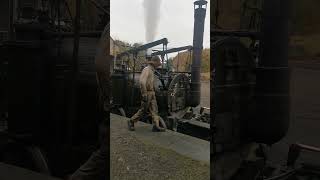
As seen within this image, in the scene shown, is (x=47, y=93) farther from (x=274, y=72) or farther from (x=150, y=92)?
(x=274, y=72)

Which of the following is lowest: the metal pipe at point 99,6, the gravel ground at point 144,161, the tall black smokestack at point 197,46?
the gravel ground at point 144,161

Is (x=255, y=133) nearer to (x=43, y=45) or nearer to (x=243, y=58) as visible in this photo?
(x=243, y=58)

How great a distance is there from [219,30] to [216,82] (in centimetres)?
24

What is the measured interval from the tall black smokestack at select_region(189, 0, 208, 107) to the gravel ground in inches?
12.4

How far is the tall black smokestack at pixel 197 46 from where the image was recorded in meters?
2.02

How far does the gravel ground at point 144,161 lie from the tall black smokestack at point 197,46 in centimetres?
31

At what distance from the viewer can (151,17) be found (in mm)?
2172

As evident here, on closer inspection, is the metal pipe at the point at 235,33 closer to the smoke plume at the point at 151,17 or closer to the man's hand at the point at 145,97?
the smoke plume at the point at 151,17

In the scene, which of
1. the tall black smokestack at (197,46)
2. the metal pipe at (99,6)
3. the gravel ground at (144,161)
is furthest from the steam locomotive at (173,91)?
the metal pipe at (99,6)

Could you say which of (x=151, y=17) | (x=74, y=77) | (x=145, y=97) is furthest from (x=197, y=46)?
(x=74, y=77)

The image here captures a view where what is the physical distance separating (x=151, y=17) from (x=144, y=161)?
760mm

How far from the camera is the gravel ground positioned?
7.13ft

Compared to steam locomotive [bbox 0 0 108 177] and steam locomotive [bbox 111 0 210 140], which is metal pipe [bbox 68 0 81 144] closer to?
steam locomotive [bbox 0 0 108 177]

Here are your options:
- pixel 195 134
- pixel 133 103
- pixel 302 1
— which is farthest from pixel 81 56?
pixel 302 1
